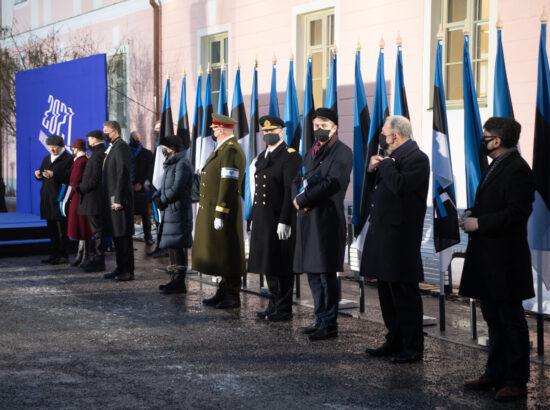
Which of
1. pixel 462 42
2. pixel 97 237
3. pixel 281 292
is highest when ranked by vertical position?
pixel 462 42

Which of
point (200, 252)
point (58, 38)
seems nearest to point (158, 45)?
point (58, 38)

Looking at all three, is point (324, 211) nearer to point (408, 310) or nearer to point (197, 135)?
point (408, 310)

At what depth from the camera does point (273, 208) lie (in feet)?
24.1

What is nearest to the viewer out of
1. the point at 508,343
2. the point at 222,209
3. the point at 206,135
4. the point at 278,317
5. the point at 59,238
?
the point at 508,343

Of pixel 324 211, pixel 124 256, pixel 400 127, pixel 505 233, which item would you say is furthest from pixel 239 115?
pixel 505 233

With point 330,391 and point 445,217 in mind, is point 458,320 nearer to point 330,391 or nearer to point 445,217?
point 445,217

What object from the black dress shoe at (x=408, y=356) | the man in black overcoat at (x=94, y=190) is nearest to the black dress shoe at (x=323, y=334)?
the black dress shoe at (x=408, y=356)

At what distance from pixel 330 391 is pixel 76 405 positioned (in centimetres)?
159

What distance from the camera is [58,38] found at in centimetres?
2122

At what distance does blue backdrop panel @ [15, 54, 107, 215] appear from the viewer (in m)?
12.6

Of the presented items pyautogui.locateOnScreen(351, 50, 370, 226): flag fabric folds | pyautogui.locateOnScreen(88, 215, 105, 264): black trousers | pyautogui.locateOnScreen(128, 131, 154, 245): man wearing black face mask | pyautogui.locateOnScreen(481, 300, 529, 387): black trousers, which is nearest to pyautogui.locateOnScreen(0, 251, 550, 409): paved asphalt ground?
pyautogui.locateOnScreen(481, 300, 529, 387): black trousers

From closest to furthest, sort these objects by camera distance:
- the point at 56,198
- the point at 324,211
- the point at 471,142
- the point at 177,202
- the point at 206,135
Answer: the point at 471,142
the point at 324,211
the point at 177,202
the point at 206,135
the point at 56,198

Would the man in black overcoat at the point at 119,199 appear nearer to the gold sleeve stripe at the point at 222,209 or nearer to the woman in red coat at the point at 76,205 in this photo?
the woman in red coat at the point at 76,205

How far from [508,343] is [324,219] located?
2.09m
